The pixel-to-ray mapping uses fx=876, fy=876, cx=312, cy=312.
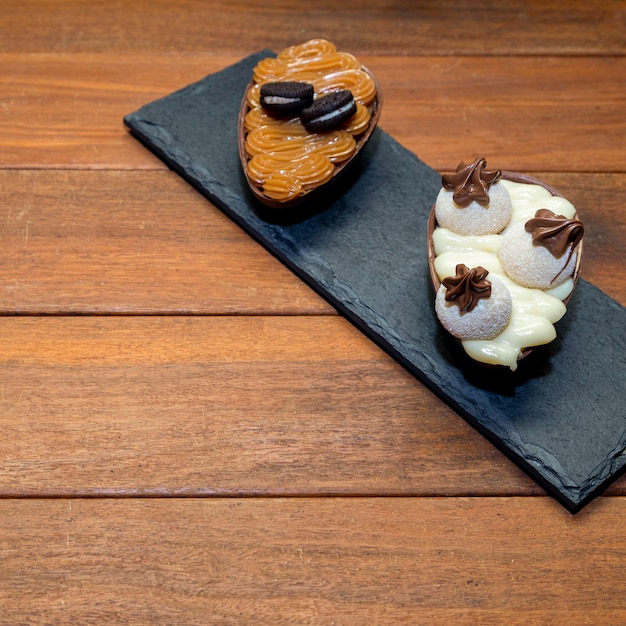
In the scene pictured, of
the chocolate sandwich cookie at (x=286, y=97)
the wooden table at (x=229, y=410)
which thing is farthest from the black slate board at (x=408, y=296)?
the chocolate sandwich cookie at (x=286, y=97)

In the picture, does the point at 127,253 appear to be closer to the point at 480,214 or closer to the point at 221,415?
the point at 221,415

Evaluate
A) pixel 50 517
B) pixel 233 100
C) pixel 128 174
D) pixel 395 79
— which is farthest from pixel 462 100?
pixel 50 517

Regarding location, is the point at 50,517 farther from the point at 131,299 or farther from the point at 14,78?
the point at 14,78

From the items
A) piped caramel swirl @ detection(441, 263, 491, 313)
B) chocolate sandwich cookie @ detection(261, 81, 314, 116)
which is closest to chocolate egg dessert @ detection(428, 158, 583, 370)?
piped caramel swirl @ detection(441, 263, 491, 313)

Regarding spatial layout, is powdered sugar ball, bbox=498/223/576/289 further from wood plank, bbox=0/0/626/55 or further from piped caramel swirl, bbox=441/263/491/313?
wood plank, bbox=0/0/626/55

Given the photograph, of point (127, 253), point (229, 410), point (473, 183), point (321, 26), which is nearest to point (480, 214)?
point (473, 183)

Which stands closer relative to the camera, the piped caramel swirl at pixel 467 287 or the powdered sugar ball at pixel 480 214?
the piped caramel swirl at pixel 467 287

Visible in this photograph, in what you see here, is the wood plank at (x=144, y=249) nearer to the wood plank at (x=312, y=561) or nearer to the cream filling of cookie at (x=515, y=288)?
the cream filling of cookie at (x=515, y=288)
